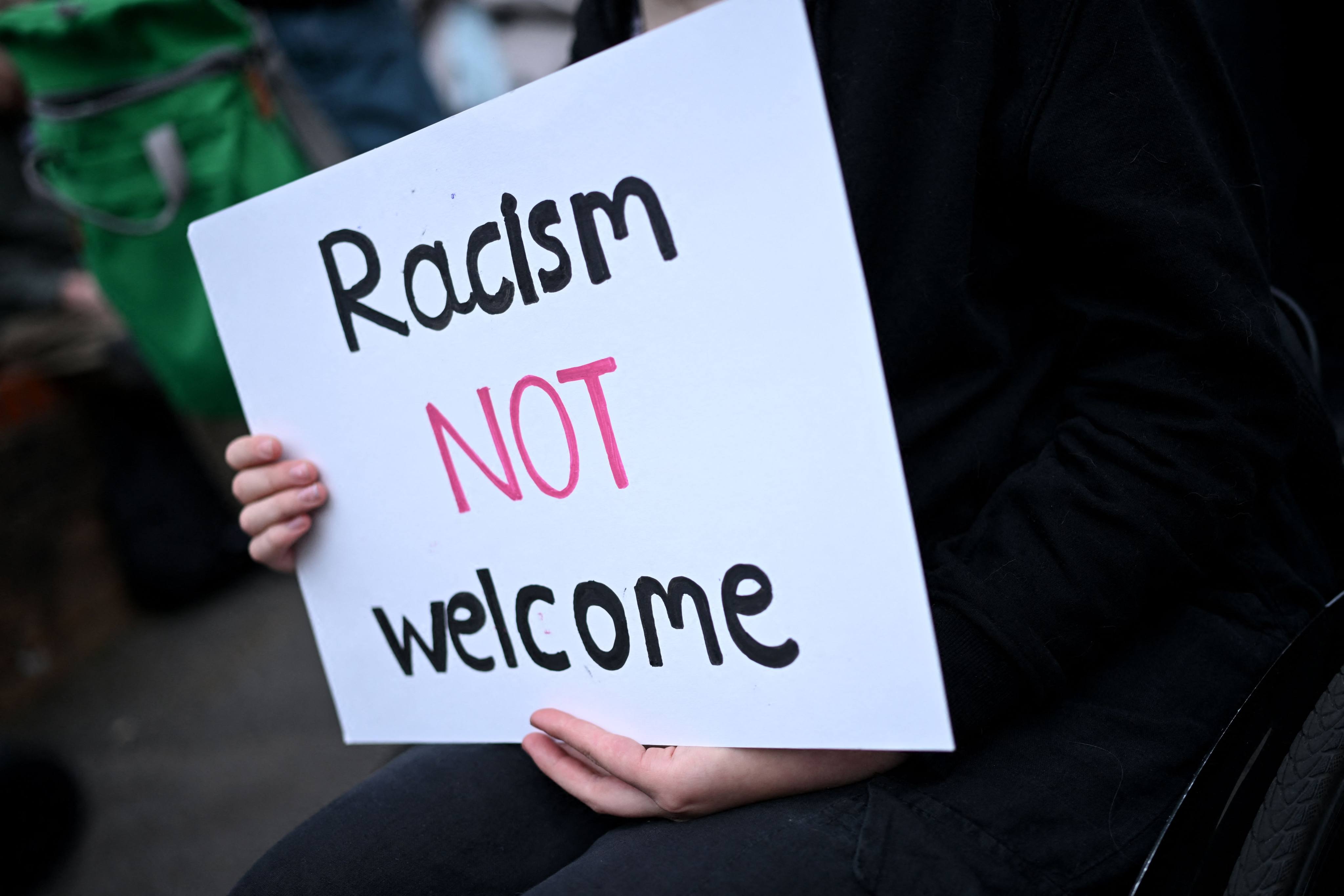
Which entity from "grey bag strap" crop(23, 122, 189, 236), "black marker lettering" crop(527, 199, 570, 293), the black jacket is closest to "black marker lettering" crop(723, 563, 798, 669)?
the black jacket

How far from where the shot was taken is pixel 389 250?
62cm

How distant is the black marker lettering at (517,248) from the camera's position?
58 centimetres

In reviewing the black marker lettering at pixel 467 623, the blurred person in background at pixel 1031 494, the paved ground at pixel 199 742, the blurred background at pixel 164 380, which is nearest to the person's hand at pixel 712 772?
the blurred person in background at pixel 1031 494

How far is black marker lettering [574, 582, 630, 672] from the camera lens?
1.94 ft

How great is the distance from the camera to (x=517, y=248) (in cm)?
58

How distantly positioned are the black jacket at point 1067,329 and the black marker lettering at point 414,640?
353mm

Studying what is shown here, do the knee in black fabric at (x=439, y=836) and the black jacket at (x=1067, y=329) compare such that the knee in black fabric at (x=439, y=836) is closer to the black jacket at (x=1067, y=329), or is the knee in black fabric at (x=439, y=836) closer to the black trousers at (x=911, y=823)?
the black trousers at (x=911, y=823)

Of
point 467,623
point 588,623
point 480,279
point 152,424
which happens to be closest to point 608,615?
point 588,623

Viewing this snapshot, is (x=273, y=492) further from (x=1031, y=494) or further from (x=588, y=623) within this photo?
(x=1031, y=494)

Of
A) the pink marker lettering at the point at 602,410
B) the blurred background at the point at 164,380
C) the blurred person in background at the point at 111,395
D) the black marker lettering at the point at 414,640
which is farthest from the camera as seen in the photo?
the blurred person in background at the point at 111,395

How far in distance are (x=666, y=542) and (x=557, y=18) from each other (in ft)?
5.10

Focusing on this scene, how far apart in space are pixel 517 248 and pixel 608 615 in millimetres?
243

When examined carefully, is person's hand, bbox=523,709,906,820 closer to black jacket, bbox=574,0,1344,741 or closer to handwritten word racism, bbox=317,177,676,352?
black jacket, bbox=574,0,1344,741

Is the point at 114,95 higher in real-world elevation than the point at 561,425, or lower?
higher
